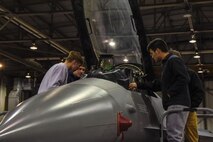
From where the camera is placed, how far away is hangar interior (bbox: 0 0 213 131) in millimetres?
12500

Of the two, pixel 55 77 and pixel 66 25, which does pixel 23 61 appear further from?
pixel 55 77

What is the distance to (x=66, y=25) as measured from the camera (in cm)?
1555

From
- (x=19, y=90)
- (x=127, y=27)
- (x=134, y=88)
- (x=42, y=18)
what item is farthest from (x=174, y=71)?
(x=19, y=90)

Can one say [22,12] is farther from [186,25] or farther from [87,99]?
[87,99]

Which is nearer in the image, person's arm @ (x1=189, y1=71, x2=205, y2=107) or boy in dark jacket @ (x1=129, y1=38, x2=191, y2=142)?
boy in dark jacket @ (x1=129, y1=38, x2=191, y2=142)

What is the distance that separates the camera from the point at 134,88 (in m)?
3.97

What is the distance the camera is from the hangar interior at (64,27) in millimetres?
12500

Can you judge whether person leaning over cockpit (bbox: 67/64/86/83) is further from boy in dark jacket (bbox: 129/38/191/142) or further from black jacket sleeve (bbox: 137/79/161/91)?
boy in dark jacket (bbox: 129/38/191/142)

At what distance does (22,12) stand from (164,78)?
9.38 meters

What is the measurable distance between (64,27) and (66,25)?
0.29 metres

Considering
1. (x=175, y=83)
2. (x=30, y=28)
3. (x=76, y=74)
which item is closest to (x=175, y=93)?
(x=175, y=83)

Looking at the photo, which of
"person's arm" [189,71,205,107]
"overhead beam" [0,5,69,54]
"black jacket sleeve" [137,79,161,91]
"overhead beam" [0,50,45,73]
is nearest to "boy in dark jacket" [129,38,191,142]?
"black jacket sleeve" [137,79,161,91]

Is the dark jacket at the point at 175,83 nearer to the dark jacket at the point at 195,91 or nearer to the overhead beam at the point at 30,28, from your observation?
the dark jacket at the point at 195,91

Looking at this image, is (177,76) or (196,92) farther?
(196,92)
